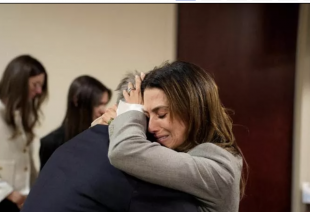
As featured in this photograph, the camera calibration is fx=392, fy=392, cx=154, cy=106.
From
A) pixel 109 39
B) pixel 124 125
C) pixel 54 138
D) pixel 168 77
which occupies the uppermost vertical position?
pixel 109 39

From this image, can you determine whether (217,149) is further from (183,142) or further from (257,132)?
(257,132)

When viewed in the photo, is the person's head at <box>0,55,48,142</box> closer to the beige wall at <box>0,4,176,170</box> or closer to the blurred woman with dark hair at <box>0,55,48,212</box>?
the blurred woman with dark hair at <box>0,55,48,212</box>

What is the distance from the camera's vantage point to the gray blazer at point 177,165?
2.98 feet

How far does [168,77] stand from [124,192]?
0.33 m

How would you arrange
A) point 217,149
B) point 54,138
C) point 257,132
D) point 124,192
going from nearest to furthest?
point 124,192
point 217,149
point 54,138
point 257,132

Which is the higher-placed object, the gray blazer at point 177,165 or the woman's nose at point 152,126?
the woman's nose at point 152,126

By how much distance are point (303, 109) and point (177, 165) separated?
1487mm

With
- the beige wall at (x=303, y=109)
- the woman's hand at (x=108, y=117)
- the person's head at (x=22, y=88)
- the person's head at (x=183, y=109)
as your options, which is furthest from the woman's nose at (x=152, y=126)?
the beige wall at (x=303, y=109)

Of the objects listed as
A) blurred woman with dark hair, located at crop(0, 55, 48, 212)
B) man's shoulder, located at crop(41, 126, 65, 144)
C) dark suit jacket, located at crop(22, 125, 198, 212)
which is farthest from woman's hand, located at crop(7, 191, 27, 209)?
dark suit jacket, located at crop(22, 125, 198, 212)

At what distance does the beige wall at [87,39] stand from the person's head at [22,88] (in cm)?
43

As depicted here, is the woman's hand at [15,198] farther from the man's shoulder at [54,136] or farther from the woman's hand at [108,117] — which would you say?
the woman's hand at [108,117]

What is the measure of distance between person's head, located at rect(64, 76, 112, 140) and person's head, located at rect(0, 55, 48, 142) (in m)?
0.18

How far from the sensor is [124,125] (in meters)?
0.96

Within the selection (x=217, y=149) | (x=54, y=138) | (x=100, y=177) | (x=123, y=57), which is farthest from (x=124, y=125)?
(x=123, y=57)
